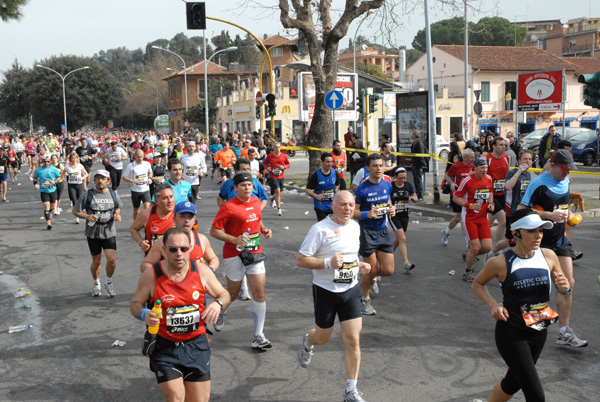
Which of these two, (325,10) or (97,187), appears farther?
(325,10)

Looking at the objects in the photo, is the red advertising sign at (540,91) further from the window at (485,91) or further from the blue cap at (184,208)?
the window at (485,91)

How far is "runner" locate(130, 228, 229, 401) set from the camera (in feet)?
13.5

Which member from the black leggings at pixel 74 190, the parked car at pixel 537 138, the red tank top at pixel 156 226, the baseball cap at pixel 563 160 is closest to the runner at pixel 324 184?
the red tank top at pixel 156 226

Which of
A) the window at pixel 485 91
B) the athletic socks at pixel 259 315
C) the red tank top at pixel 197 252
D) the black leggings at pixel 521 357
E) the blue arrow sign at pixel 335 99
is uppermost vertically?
the window at pixel 485 91

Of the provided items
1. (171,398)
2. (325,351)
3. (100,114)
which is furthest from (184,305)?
(100,114)

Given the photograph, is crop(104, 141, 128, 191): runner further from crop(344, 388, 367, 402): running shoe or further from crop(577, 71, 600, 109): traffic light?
crop(344, 388, 367, 402): running shoe

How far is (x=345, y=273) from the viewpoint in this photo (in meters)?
5.20

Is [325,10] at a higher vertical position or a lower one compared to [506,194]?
higher

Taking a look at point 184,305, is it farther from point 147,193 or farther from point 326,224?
point 147,193

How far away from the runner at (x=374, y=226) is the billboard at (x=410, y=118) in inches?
403

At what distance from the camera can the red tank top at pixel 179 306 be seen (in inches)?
163

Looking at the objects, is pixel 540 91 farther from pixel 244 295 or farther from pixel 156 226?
pixel 156 226

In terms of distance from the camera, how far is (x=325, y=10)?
68.2 ft

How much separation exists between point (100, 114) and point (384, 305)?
7975 centimetres
